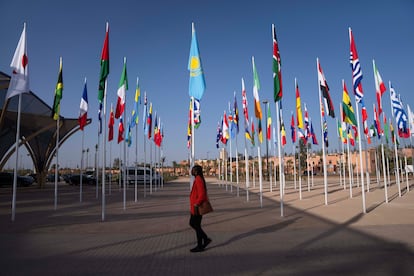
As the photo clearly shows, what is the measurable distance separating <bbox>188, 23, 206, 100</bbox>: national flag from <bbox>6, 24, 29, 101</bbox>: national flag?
20.0 feet

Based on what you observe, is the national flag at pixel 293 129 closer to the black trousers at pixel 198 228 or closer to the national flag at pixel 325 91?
the national flag at pixel 325 91

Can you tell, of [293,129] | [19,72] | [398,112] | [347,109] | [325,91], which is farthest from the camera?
[293,129]

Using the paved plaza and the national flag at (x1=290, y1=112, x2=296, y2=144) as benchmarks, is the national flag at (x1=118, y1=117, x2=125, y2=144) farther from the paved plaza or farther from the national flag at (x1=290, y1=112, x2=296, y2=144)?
the national flag at (x1=290, y1=112, x2=296, y2=144)

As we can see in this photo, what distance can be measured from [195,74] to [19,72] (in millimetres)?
6489

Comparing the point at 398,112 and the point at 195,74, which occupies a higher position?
the point at 195,74

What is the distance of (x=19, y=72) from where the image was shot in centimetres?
1142

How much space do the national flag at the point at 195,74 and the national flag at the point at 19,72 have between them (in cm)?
610

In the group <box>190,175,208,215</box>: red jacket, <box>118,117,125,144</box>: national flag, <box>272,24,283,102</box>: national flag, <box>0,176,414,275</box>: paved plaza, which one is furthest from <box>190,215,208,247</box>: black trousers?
<box>118,117,125,144</box>: national flag

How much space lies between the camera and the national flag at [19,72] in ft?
37.2

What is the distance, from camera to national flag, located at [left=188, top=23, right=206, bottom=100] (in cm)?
999

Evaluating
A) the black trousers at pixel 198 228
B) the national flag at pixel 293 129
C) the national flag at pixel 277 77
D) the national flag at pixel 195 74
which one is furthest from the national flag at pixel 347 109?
the black trousers at pixel 198 228

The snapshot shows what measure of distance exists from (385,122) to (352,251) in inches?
719

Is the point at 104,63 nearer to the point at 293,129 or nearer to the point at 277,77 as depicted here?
the point at 277,77

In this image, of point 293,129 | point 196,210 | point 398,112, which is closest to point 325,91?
point 398,112
